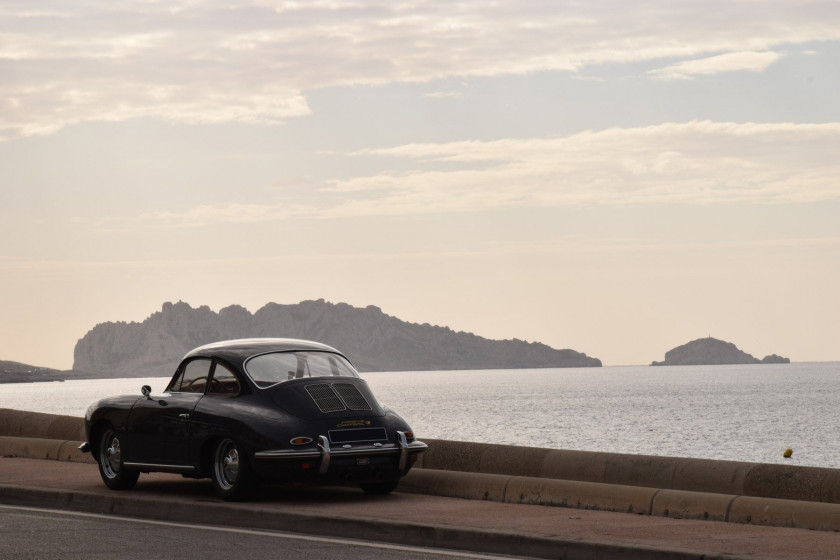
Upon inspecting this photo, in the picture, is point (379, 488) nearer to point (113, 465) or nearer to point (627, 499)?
point (627, 499)

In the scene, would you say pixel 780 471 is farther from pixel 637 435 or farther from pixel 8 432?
pixel 637 435

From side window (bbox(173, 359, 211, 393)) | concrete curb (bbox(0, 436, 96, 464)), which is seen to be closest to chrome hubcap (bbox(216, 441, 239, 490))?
side window (bbox(173, 359, 211, 393))

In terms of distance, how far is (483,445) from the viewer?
14594mm

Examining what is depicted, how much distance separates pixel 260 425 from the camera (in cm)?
1244

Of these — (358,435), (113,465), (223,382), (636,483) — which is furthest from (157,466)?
(636,483)

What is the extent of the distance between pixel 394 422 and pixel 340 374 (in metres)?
0.85

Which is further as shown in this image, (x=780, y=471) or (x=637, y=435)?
(x=637, y=435)

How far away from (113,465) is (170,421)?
1.18m

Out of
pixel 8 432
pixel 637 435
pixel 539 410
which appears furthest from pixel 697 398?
pixel 8 432

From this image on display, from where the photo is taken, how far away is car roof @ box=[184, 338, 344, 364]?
1330cm

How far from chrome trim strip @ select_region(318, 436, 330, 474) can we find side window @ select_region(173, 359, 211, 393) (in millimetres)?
1774

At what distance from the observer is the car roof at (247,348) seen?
13297mm

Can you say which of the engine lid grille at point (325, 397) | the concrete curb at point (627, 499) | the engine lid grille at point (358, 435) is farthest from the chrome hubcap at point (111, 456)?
the concrete curb at point (627, 499)

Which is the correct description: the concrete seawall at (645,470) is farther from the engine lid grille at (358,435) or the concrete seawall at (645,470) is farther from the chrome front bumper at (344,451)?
the engine lid grille at (358,435)
